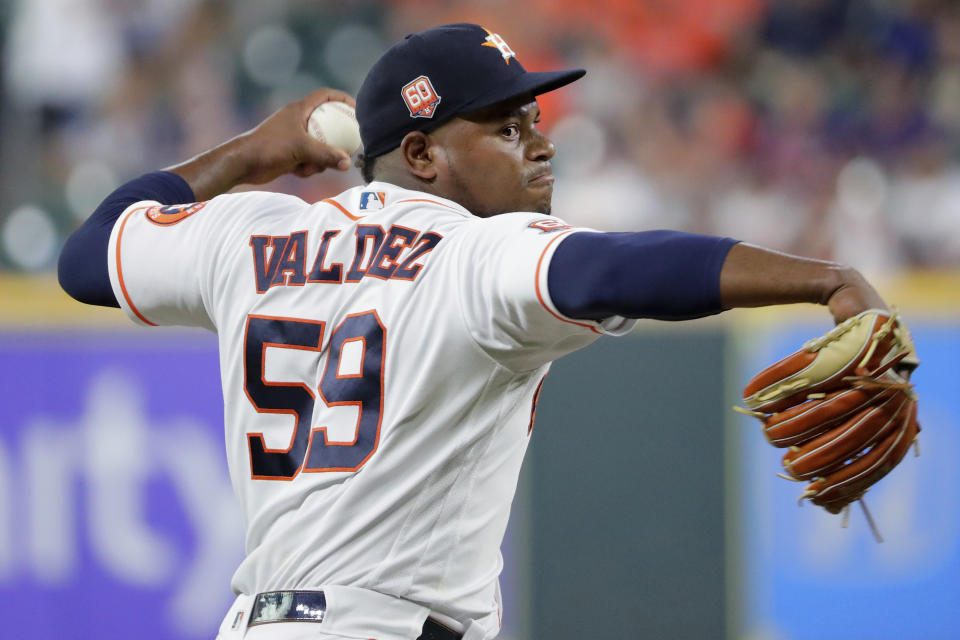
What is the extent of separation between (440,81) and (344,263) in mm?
403

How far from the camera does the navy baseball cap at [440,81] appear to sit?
87.3 inches

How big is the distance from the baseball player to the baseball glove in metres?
0.18

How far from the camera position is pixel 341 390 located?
2.03 meters

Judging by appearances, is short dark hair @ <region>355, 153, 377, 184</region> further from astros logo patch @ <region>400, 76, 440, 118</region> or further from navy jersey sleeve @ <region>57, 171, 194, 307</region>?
navy jersey sleeve @ <region>57, 171, 194, 307</region>

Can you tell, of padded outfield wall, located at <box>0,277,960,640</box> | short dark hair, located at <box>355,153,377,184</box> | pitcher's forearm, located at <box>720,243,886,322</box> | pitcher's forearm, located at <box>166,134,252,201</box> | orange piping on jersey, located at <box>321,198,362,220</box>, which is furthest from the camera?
padded outfield wall, located at <box>0,277,960,640</box>

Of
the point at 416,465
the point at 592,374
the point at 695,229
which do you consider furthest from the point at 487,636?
the point at 695,229

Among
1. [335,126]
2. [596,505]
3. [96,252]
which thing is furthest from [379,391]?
[596,505]

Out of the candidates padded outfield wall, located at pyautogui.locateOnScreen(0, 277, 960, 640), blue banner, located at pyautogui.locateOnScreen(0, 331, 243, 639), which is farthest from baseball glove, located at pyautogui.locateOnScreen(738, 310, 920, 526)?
blue banner, located at pyautogui.locateOnScreen(0, 331, 243, 639)

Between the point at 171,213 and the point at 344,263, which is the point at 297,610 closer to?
the point at 344,263

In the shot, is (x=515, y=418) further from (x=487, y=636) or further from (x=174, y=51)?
(x=174, y=51)

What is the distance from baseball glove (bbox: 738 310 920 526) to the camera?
1.56 metres

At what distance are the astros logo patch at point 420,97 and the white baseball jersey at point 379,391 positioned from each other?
153mm

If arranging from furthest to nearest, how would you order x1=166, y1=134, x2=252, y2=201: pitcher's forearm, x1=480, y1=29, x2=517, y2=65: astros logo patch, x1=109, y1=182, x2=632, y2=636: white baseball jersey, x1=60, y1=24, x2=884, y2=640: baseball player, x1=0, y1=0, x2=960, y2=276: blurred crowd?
1. x1=0, y1=0, x2=960, y2=276: blurred crowd
2. x1=166, y1=134, x2=252, y2=201: pitcher's forearm
3. x1=480, y1=29, x2=517, y2=65: astros logo patch
4. x1=109, y1=182, x2=632, y2=636: white baseball jersey
5. x1=60, y1=24, x2=884, y2=640: baseball player

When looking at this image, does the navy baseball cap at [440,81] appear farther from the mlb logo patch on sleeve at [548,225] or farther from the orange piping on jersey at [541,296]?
the orange piping on jersey at [541,296]
